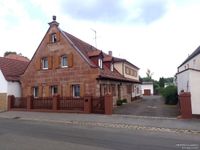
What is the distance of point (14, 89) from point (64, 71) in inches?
269

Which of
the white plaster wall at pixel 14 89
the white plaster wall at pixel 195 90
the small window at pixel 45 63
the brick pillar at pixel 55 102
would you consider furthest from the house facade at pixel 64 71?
the white plaster wall at pixel 195 90

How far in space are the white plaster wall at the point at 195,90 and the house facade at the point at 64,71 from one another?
858 centimetres

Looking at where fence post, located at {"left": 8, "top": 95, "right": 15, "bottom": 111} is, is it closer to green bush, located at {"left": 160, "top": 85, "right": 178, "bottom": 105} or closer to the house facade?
the house facade

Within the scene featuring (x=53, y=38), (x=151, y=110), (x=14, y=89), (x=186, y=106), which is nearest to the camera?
(x=186, y=106)

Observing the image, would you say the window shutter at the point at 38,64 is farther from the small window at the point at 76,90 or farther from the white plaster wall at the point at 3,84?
the small window at the point at 76,90

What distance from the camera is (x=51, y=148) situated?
834 centimetres

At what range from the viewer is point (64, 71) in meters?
24.4

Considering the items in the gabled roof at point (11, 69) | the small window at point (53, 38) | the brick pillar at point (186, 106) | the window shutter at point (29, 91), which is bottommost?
the brick pillar at point (186, 106)

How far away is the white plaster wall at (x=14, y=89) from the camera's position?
26234mm

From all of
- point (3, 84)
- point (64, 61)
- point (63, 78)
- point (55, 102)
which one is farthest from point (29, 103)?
point (64, 61)

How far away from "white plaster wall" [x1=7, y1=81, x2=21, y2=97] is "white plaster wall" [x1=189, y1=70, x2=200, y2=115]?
61.9 ft

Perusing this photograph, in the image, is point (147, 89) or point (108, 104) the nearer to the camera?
point (108, 104)

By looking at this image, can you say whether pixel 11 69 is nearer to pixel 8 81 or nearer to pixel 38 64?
pixel 8 81

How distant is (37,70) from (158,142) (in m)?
19.4
